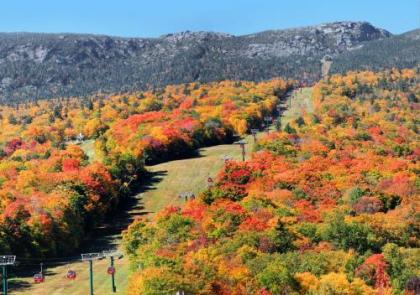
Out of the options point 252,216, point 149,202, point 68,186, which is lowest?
point 149,202

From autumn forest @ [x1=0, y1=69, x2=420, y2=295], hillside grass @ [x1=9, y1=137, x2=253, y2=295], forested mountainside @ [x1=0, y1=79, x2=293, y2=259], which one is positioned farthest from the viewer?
forested mountainside @ [x1=0, y1=79, x2=293, y2=259]

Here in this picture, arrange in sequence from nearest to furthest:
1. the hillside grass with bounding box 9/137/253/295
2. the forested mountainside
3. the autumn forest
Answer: the autumn forest, the hillside grass with bounding box 9/137/253/295, the forested mountainside

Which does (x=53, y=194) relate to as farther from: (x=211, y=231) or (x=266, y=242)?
(x=266, y=242)

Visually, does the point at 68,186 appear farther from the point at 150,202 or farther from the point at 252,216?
the point at 252,216

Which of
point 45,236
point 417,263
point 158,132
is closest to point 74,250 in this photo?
point 45,236

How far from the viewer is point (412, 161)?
157875 millimetres

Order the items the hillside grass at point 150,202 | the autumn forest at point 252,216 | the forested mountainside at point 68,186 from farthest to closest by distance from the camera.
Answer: the forested mountainside at point 68,186
the hillside grass at point 150,202
the autumn forest at point 252,216

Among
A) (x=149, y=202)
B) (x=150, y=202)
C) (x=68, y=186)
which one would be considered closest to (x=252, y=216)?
(x=68, y=186)

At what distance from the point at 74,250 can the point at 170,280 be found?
5648 cm

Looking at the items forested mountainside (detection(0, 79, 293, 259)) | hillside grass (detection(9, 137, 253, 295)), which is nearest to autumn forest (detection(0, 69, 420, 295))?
forested mountainside (detection(0, 79, 293, 259))

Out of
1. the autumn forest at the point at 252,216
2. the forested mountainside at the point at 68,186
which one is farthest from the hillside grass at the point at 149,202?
the forested mountainside at the point at 68,186

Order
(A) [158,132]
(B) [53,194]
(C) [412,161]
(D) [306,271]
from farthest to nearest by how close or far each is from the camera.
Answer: (A) [158,132]
(C) [412,161]
(B) [53,194]
(D) [306,271]

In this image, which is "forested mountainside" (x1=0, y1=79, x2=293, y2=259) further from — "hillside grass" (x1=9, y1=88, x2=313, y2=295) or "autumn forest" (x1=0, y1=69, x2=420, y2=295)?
"hillside grass" (x1=9, y1=88, x2=313, y2=295)

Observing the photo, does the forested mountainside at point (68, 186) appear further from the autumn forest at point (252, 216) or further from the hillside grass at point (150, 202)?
the hillside grass at point (150, 202)
